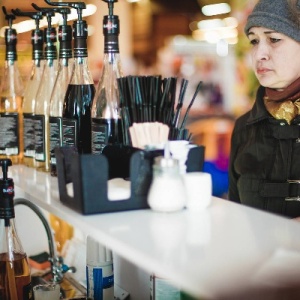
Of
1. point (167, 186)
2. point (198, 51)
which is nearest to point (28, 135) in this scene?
point (167, 186)

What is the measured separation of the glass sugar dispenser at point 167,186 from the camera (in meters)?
1.08

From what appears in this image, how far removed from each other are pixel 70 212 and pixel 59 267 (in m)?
0.76

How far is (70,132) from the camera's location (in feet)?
4.86

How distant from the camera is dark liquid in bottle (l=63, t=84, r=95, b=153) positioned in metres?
1.49

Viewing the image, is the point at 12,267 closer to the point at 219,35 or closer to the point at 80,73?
the point at 80,73

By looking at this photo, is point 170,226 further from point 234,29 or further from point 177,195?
point 234,29

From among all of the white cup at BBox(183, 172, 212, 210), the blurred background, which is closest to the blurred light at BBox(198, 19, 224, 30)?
the blurred background

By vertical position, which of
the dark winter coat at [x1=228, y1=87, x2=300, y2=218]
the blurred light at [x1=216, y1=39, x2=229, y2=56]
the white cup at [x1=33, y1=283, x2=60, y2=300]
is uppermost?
the blurred light at [x1=216, y1=39, x2=229, y2=56]

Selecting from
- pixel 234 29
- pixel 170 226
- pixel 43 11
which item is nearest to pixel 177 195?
pixel 170 226

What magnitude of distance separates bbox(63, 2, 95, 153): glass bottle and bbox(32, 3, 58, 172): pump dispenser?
148 mm

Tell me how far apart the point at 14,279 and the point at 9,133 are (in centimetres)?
50

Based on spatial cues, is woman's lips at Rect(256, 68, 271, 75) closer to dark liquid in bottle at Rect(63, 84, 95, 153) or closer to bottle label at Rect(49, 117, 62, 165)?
dark liquid in bottle at Rect(63, 84, 95, 153)

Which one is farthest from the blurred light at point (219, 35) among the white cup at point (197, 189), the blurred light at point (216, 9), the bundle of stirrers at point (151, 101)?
the white cup at point (197, 189)

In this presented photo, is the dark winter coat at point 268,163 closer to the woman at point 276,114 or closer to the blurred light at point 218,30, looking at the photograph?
the woman at point 276,114
